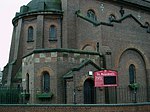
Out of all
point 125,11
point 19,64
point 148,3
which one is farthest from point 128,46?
point 148,3

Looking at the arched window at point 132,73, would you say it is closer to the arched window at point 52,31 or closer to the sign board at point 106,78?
the sign board at point 106,78

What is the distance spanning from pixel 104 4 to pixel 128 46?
323 inches

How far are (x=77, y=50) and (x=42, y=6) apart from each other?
9915 millimetres

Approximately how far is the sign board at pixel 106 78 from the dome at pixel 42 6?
13.2 meters

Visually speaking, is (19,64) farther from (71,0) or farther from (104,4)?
(104,4)

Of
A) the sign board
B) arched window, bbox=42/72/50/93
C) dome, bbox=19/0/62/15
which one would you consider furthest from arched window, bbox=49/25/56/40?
the sign board

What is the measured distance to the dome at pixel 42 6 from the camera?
102ft

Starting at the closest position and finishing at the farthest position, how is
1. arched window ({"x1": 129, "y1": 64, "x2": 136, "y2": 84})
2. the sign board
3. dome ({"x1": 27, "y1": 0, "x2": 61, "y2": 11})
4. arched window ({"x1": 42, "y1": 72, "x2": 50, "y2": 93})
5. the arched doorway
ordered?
the sign board
the arched doorway
arched window ({"x1": 42, "y1": 72, "x2": 50, "y2": 93})
arched window ({"x1": 129, "y1": 64, "x2": 136, "y2": 84})
dome ({"x1": 27, "y1": 0, "x2": 61, "y2": 11})

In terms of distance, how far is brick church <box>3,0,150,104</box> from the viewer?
73.5ft

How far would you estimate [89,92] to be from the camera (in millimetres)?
22328

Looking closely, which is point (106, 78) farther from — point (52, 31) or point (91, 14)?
point (91, 14)

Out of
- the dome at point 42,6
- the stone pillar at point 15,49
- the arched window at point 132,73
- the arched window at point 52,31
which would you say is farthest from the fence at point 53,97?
the dome at point 42,6

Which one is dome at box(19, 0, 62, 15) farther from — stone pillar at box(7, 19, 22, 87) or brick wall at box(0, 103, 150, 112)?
brick wall at box(0, 103, 150, 112)

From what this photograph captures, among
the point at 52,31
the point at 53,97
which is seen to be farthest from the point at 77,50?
the point at 52,31
